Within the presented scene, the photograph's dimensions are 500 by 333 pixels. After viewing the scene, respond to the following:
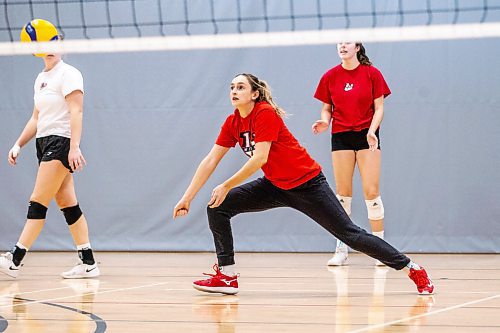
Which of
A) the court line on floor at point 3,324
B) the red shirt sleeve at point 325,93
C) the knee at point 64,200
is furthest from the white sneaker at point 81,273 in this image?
the red shirt sleeve at point 325,93

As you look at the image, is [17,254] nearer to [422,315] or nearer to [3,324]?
[3,324]

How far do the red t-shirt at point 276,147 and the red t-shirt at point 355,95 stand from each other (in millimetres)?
2052

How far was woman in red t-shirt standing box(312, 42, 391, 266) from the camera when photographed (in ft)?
23.7

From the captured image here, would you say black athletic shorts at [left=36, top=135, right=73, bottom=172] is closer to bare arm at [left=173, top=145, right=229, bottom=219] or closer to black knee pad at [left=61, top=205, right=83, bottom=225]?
black knee pad at [left=61, top=205, right=83, bottom=225]

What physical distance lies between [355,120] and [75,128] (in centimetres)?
229

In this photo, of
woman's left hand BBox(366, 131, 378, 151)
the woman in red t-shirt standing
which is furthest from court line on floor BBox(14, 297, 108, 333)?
the woman in red t-shirt standing

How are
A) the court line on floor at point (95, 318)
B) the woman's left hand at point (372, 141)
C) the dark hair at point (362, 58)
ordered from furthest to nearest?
the dark hair at point (362, 58) → the woman's left hand at point (372, 141) → the court line on floor at point (95, 318)

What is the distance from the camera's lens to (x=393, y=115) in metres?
8.59

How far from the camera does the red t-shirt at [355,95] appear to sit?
7250 millimetres

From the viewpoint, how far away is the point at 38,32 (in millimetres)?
6141

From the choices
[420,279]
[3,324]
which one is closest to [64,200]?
[3,324]

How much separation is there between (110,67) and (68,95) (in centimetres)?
315

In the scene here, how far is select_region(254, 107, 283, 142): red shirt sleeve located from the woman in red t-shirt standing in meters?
2.09

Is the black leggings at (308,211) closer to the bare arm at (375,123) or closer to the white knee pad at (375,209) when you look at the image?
the bare arm at (375,123)
